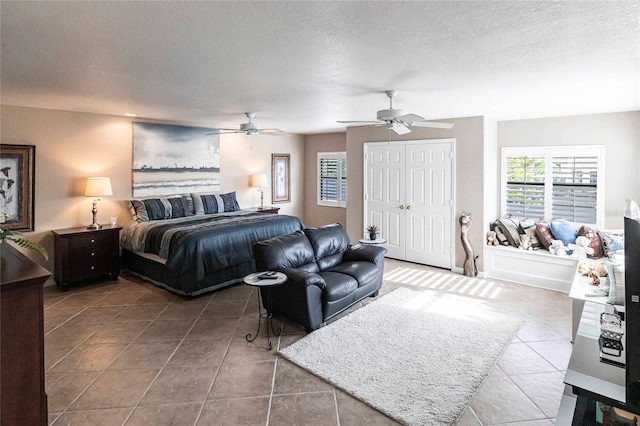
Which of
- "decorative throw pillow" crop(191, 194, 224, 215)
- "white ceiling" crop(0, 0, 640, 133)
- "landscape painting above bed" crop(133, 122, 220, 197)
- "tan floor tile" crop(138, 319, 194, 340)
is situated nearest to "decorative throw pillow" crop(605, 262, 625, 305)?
"white ceiling" crop(0, 0, 640, 133)

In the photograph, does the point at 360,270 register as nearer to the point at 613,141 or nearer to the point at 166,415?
the point at 166,415

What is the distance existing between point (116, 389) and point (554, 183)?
626 centimetres

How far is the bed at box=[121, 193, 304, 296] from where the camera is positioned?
4.67m

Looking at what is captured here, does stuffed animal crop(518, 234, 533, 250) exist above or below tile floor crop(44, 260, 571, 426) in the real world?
above

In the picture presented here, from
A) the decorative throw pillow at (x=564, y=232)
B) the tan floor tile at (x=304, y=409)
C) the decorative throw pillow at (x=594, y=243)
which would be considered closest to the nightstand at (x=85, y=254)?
the tan floor tile at (x=304, y=409)

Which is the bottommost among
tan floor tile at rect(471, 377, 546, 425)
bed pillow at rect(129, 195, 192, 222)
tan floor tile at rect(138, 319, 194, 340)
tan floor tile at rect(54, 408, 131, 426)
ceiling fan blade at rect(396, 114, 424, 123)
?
tan floor tile at rect(54, 408, 131, 426)

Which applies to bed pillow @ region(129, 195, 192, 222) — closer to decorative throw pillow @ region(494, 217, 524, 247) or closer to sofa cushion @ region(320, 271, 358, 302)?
sofa cushion @ region(320, 271, 358, 302)

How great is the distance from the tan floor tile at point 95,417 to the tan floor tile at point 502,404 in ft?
8.04

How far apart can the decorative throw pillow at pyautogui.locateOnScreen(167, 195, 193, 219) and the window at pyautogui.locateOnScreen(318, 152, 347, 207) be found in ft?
11.6

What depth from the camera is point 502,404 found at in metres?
2.57

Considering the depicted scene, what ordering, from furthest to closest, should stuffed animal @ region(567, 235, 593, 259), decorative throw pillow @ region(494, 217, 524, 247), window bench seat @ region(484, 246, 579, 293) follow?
decorative throw pillow @ region(494, 217, 524, 247) → window bench seat @ region(484, 246, 579, 293) → stuffed animal @ region(567, 235, 593, 259)

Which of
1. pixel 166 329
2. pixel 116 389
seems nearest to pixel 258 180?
pixel 166 329

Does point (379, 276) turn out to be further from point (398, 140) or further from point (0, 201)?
point (0, 201)

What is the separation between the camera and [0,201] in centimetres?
462
